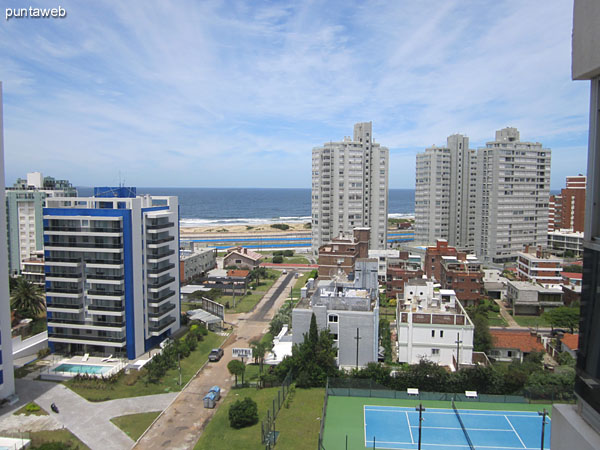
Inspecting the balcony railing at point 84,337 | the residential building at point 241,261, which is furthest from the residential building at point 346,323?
the residential building at point 241,261

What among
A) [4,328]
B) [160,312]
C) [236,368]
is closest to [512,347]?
[236,368]

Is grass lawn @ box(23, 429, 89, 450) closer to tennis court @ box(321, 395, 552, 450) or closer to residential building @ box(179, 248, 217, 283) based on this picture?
tennis court @ box(321, 395, 552, 450)

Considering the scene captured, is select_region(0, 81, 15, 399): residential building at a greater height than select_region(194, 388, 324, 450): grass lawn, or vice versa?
select_region(0, 81, 15, 399): residential building

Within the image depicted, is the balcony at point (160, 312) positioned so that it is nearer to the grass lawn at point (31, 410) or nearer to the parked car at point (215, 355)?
the parked car at point (215, 355)

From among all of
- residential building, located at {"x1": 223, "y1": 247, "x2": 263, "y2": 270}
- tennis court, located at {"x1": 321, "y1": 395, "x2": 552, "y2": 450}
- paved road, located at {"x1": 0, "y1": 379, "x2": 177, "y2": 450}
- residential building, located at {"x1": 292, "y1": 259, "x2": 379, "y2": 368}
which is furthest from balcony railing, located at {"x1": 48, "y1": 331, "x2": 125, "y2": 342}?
residential building, located at {"x1": 223, "y1": 247, "x2": 263, "y2": 270}

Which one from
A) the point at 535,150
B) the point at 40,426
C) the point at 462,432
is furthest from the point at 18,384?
the point at 535,150

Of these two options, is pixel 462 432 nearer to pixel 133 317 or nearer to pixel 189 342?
pixel 189 342

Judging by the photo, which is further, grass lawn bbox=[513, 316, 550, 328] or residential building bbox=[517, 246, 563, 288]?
residential building bbox=[517, 246, 563, 288]
